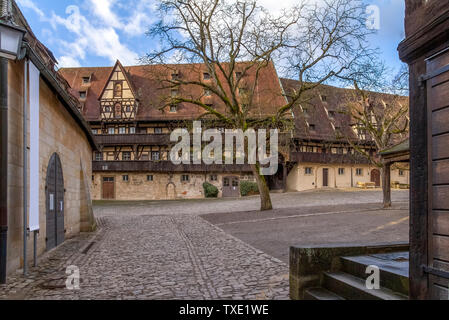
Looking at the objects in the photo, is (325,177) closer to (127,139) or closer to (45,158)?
(127,139)

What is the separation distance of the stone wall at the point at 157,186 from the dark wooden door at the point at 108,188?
0.95ft

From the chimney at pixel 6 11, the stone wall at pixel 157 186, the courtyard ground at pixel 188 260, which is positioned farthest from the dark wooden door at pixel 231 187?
the chimney at pixel 6 11

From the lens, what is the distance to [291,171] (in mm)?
37156

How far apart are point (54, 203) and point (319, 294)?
23.3ft

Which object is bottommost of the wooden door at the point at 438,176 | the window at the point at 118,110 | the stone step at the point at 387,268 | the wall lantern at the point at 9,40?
the stone step at the point at 387,268

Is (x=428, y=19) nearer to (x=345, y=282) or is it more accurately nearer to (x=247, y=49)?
(x=345, y=282)

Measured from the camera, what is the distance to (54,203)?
29.7 ft

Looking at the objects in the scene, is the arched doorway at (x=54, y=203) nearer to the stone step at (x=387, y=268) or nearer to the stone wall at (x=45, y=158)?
the stone wall at (x=45, y=158)

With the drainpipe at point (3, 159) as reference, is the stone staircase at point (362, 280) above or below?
below

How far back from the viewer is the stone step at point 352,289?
352cm

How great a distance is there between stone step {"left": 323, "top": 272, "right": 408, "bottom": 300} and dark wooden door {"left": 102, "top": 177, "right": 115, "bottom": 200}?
107 feet

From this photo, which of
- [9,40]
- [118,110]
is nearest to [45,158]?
[9,40]

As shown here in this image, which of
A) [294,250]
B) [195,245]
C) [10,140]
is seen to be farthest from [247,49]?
[294,250]
